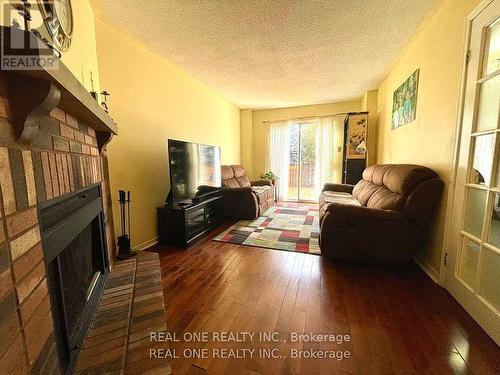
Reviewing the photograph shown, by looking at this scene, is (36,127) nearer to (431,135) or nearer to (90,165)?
(90,165)

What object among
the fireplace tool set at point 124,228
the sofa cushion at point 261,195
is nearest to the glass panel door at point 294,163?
the sofa cushion at point 261,195

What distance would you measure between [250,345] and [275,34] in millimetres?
2647

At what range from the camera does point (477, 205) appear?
1.41 meters

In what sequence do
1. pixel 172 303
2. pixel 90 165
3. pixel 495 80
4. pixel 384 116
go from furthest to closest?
1. pixel 384 116
2. pixel 172 303
3. pixel 90 165
4. pixel 495 80

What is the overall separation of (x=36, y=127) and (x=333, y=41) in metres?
2.65

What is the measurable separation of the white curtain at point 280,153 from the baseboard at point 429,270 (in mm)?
3547

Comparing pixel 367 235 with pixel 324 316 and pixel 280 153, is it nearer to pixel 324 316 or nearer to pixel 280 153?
pixel 324 316

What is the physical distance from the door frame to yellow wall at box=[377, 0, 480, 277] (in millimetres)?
63

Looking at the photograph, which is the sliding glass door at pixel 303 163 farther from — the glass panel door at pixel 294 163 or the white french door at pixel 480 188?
the white french door at pixel 480 188

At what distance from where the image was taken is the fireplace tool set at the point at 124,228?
2066mm

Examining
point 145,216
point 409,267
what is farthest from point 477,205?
point 145,216

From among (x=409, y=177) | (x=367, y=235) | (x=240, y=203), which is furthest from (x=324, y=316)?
(x=240, y=203)

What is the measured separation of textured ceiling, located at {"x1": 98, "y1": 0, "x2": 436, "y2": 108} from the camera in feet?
5.83

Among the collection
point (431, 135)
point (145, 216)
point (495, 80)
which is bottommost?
point (145, 216)
